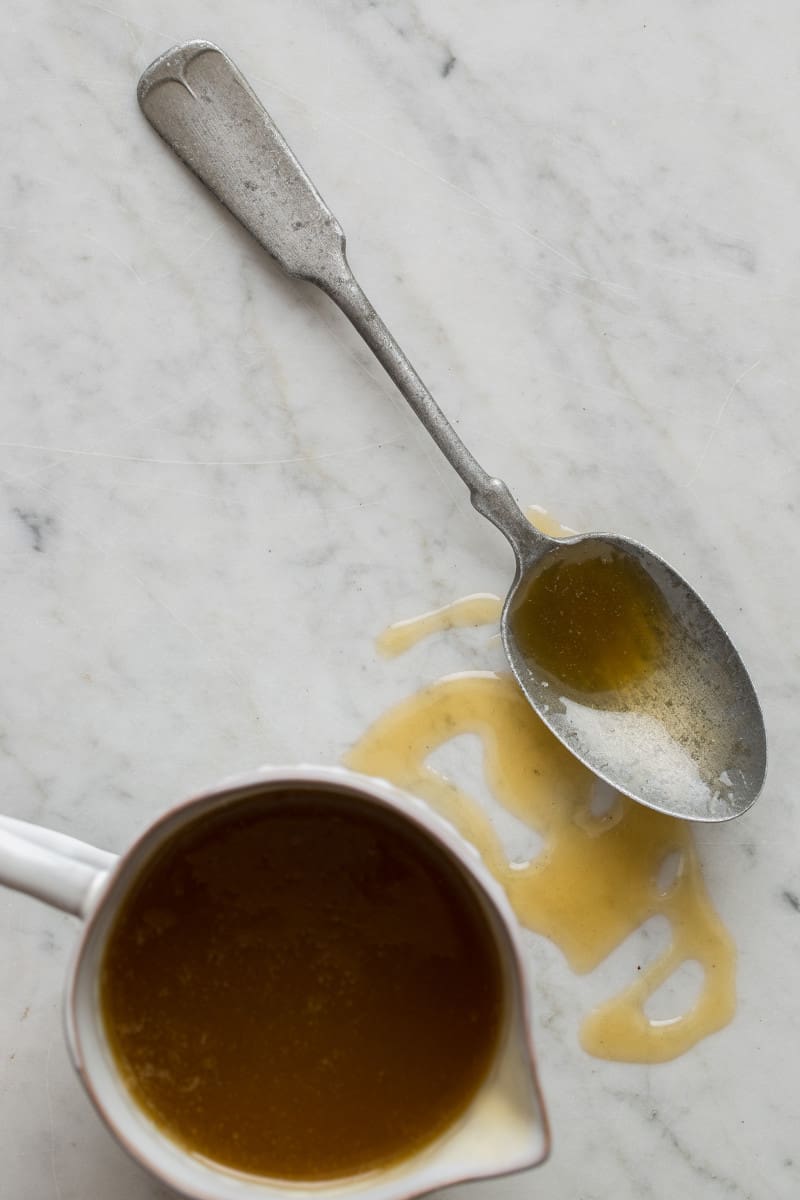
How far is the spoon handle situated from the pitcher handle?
1.35 feet

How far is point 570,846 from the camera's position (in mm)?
986

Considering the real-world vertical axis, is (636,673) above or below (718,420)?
below

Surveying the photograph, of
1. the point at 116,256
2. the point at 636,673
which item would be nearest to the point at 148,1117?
the point at 636,673

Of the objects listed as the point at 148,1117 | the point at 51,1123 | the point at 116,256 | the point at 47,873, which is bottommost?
the point at 51,1123

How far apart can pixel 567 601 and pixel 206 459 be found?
0.31 m

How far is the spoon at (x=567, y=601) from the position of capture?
0.97 metres

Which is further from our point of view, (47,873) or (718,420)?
(718,420)

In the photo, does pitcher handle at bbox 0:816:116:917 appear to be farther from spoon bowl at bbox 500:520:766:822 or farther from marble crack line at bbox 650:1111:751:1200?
marble crack line at bbox 650:1111:751:1200

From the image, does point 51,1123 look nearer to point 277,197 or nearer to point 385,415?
point 385,415

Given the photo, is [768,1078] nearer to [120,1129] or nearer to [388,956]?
[388,956]

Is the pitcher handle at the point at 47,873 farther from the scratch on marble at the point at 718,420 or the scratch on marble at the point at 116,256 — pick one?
the scratch on marble at the point at 718,420

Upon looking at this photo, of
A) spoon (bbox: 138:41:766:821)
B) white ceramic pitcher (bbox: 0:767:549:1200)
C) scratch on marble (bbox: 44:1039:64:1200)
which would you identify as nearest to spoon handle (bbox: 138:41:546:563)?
spoon (bbox: 138:41:766:821)

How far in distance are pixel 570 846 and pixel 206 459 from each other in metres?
0.43

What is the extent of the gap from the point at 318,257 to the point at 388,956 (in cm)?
54
